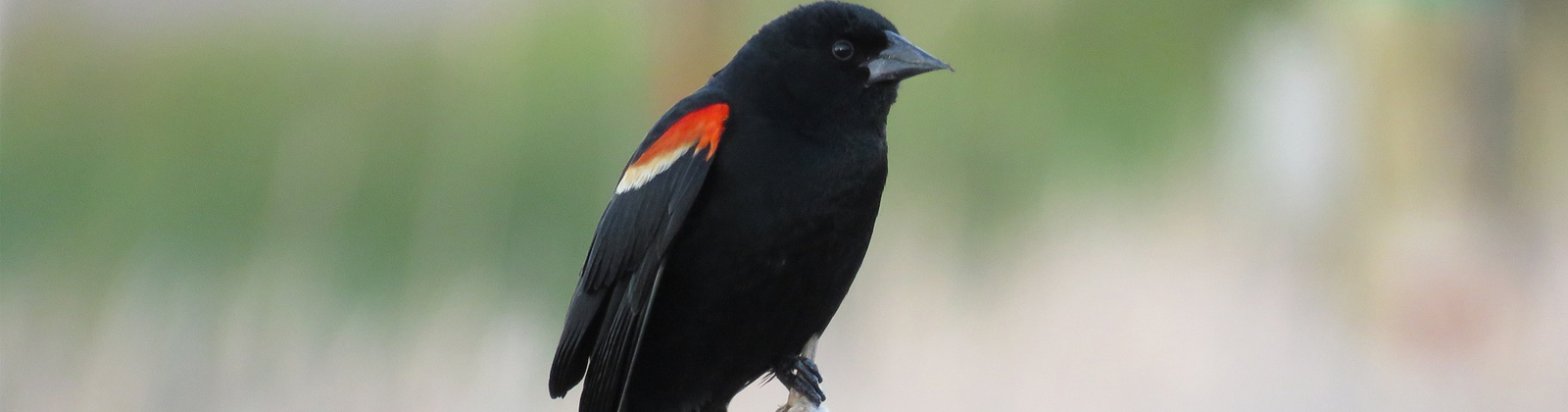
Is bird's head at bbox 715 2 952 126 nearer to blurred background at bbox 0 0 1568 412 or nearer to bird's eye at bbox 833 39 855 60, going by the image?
bird's eye at bbox 833 39 855 60

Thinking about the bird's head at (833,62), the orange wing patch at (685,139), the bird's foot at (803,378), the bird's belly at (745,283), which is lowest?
the bird's foot at (803,378)

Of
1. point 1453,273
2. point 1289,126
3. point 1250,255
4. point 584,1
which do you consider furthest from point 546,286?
point 1453,273

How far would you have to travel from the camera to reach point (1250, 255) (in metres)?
2.25

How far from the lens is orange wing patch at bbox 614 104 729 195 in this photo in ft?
3.78

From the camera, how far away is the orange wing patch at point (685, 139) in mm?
1151

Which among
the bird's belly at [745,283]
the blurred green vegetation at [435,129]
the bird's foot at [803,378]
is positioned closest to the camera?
the bird's belly at [745,283]

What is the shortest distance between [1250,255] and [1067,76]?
511 mm

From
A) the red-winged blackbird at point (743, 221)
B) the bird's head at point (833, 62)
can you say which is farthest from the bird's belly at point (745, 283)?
the bird's head at point (833, 62)

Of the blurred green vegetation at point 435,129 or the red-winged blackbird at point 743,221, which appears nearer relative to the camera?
the red-winged blackbird at point 743,221

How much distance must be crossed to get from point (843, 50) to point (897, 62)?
0.20 ft

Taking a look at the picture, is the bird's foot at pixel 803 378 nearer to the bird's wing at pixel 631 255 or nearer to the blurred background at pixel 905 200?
the bird's wing at pixel 631 255

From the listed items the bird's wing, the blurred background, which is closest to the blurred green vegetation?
the blurred background

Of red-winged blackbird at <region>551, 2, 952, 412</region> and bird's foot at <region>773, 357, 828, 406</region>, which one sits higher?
red-winged blackbird at <region>551, 2, 952, 412</region>

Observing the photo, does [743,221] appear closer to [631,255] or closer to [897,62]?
[631,255]
